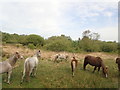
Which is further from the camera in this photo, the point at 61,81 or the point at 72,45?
the point at 72,45

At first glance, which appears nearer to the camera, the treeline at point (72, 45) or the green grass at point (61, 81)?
the green grass at point (61, 81)

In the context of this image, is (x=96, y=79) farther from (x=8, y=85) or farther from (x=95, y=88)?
(x=8, y=85)

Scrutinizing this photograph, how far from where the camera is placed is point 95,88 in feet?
28.1

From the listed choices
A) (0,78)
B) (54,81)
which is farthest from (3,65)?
(54,81)

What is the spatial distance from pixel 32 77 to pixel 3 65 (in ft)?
6.42

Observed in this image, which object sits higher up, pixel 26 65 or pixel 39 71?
pixel 26 65

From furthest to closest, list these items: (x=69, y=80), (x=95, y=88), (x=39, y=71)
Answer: (x=39, y=71) → (x=69, y=80) → (x=95, y=88)

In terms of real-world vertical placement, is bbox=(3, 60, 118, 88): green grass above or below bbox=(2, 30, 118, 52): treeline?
below

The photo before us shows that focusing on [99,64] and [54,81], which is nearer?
Result: [54,81]

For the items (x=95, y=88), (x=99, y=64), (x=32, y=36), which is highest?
(x=32, y=36)

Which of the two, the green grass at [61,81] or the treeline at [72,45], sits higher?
the treeline at [72,45]

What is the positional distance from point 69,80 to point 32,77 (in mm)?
2262

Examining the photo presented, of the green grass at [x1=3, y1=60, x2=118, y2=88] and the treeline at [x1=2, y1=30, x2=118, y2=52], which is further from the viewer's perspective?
the treeline at [x1=2, y1=30, x2=118, y2=52]

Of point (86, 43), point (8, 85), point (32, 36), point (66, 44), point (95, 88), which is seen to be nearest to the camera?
point (8, 85)
